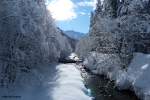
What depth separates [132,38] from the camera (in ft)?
97.5

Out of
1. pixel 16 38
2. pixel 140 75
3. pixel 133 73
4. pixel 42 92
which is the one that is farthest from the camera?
pixel 133 73

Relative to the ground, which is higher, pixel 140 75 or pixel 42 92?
pixel 140 75

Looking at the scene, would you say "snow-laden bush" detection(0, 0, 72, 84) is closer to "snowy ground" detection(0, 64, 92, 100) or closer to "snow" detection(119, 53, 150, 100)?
"snowy ground" detection(0, 64, 92, 100)

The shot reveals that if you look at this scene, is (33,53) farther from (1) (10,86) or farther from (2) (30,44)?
(1) (10,86)

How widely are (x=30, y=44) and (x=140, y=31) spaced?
1124cm

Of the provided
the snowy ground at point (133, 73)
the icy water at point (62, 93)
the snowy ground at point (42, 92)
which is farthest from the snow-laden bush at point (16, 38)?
the snowy ground at point (133, 73)

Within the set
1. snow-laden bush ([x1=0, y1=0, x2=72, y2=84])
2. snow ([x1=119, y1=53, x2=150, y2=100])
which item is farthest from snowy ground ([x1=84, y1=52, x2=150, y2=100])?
snow-laden bush ([x1=0, y1=0, x2=72, y2=84])

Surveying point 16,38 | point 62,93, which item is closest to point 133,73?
point 62,93

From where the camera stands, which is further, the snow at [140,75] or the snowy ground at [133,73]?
the snowy ground at [133,73]

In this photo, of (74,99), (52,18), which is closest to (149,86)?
(74,99)

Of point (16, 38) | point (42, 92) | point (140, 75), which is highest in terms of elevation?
point (16, 38)

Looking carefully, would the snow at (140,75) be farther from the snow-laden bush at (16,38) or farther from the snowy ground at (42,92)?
the snow-laden bush at (16,38)

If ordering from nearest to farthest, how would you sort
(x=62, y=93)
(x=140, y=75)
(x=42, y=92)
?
(x=62, y=93) → (x=42, y=92) → (x=140, y=75)

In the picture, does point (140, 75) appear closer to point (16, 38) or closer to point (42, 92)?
point (42, 92)
